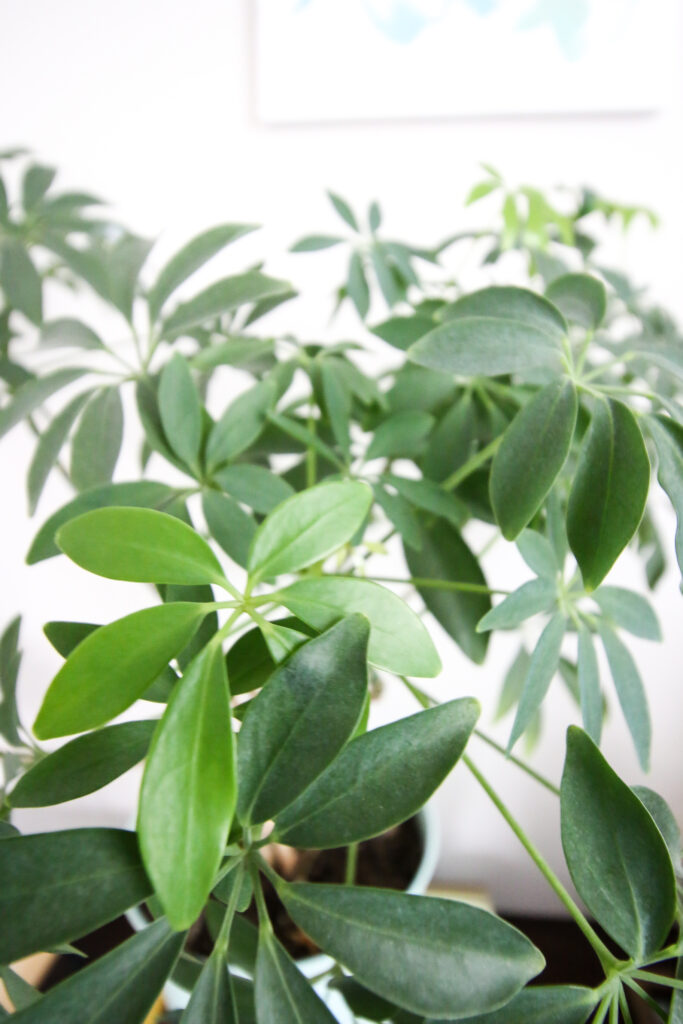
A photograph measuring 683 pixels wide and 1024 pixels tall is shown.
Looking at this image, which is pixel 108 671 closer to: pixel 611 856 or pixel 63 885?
pixel 63 885

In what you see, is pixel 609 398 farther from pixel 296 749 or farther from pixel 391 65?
pixel 391 65

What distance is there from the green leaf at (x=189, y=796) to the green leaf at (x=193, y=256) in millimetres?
387

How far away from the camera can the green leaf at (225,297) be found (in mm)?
554

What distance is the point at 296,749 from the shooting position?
1.01ft

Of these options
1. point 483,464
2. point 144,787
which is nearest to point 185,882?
point 144,787

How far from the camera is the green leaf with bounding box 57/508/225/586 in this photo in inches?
12.2

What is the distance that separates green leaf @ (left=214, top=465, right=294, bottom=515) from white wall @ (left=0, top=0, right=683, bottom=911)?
0.69 m

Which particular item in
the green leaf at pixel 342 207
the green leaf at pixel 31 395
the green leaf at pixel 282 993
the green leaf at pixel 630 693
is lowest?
the green leaf at pixel 630 693

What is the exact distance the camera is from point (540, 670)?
0.46 m

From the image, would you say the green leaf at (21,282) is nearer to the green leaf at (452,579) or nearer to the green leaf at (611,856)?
the green leaf at (452,579)

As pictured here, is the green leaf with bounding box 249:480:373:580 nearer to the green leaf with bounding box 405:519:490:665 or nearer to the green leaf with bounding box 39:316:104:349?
the green leaf with bounding box 405:519:490:665

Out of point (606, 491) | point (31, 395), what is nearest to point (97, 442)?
point (31, 395)

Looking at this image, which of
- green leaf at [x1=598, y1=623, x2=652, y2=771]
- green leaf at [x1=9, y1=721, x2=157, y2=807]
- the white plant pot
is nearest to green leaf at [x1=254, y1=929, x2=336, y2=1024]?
green leaf at [x1=9, y1=721, x2=157, y2=807]

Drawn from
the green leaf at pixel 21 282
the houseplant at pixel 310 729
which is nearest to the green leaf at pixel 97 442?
the houseplant at pixel 310 729
